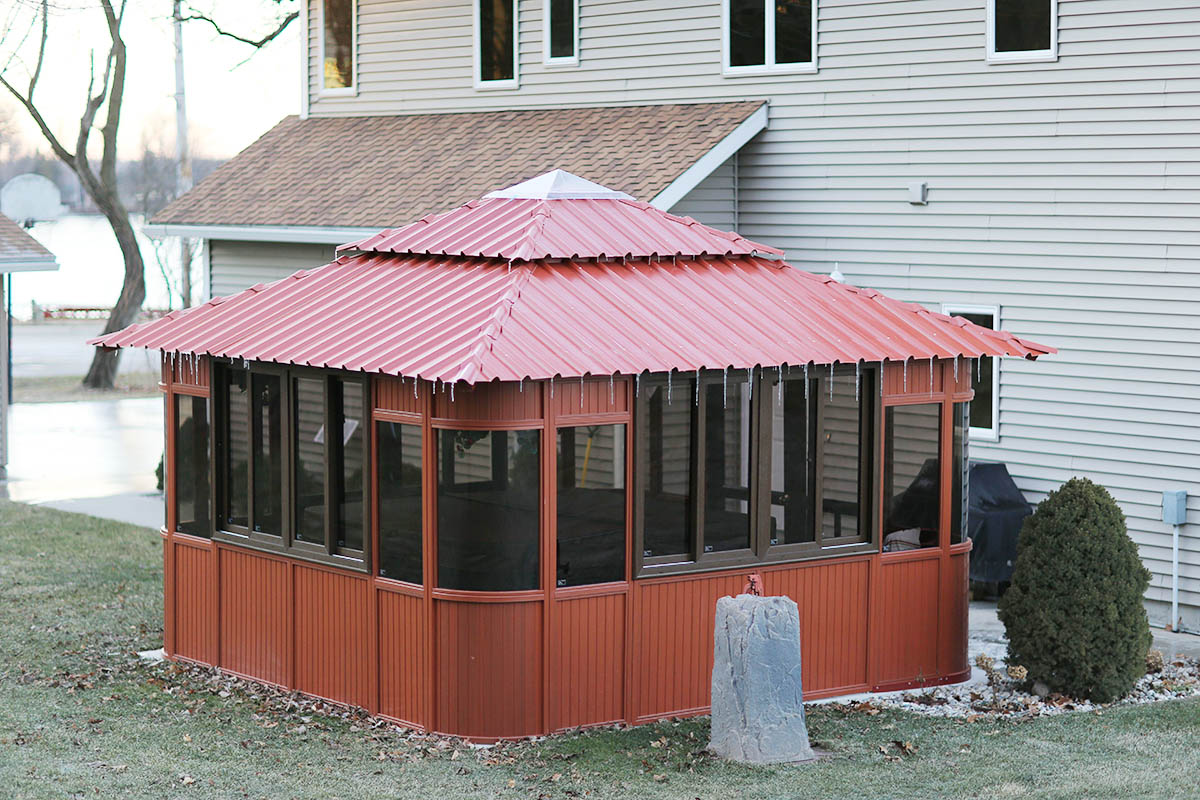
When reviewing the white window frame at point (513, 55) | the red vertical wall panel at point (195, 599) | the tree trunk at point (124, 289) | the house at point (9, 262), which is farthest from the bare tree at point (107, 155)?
the red vertical wall panel at point (195, 599)

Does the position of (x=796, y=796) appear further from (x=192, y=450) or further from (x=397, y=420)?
(x=192, y=450)

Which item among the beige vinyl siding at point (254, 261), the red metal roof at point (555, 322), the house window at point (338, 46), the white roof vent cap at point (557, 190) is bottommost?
the red metal roof at point (555, 322)

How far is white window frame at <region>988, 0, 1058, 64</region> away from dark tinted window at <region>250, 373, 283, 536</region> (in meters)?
7.33

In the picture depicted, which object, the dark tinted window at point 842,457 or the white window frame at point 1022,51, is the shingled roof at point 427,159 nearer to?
the white window frame at point 1022,51

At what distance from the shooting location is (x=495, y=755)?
950 cm

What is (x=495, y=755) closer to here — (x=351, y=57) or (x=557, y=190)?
(x=557, y=190)

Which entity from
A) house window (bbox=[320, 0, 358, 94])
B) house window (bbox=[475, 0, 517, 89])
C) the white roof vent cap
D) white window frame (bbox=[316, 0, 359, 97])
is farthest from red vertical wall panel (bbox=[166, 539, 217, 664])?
house window (bbox=[320, 0, 358, 94])

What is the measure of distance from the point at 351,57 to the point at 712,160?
6.88 m

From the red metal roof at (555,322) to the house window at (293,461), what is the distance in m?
0.36

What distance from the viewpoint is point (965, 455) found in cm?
1152

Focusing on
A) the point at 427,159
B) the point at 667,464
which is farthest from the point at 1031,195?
the point at 427,159

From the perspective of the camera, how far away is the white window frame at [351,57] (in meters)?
20.3

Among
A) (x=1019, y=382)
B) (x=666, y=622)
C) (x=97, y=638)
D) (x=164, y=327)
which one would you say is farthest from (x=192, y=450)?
(x=1019, y=382)

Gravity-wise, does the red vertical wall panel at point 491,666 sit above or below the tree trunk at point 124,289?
below
